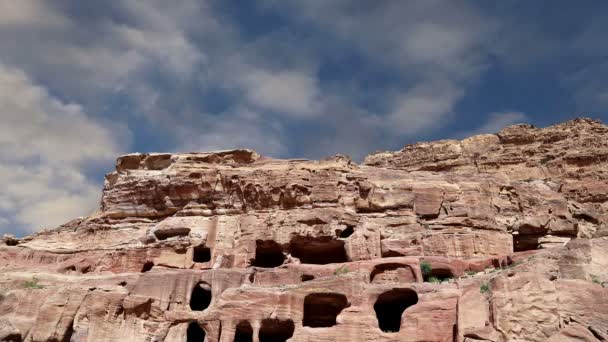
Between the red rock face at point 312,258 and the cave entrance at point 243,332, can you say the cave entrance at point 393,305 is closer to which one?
the red rock face at point 312,258

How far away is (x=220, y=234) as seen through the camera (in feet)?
130

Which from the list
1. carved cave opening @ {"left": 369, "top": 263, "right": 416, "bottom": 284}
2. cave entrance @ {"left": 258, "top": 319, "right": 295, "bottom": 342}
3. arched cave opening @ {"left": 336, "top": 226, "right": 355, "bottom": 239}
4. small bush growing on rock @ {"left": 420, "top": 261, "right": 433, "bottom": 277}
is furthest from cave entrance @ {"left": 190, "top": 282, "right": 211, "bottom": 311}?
small bush growing on rock @ {"left": 420, "top": 261, "right": 433, "bottom": 277}

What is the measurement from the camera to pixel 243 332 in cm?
3078

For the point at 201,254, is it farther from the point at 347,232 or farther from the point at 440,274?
the point at 440,274

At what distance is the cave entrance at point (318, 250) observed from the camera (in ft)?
122

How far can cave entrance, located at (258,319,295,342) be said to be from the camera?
95.0ft

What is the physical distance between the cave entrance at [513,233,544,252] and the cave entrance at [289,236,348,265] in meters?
11.4

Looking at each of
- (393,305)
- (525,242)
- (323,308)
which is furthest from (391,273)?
(525,242)

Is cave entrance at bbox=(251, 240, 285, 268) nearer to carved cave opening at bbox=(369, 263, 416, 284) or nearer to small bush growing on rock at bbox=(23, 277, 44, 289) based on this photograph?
carved cave opening at bbox=(369, 263, 416, 284)

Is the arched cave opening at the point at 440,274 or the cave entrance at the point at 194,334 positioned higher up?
the arched cave opening at the point at 440,274

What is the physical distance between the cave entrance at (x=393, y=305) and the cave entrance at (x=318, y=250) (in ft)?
18.3

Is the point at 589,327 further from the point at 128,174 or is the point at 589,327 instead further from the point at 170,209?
the point at 128,174

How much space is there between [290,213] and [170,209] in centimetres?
937

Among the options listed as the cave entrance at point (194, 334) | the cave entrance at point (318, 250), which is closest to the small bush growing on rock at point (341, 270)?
the cave entrance at point (318, 250)
